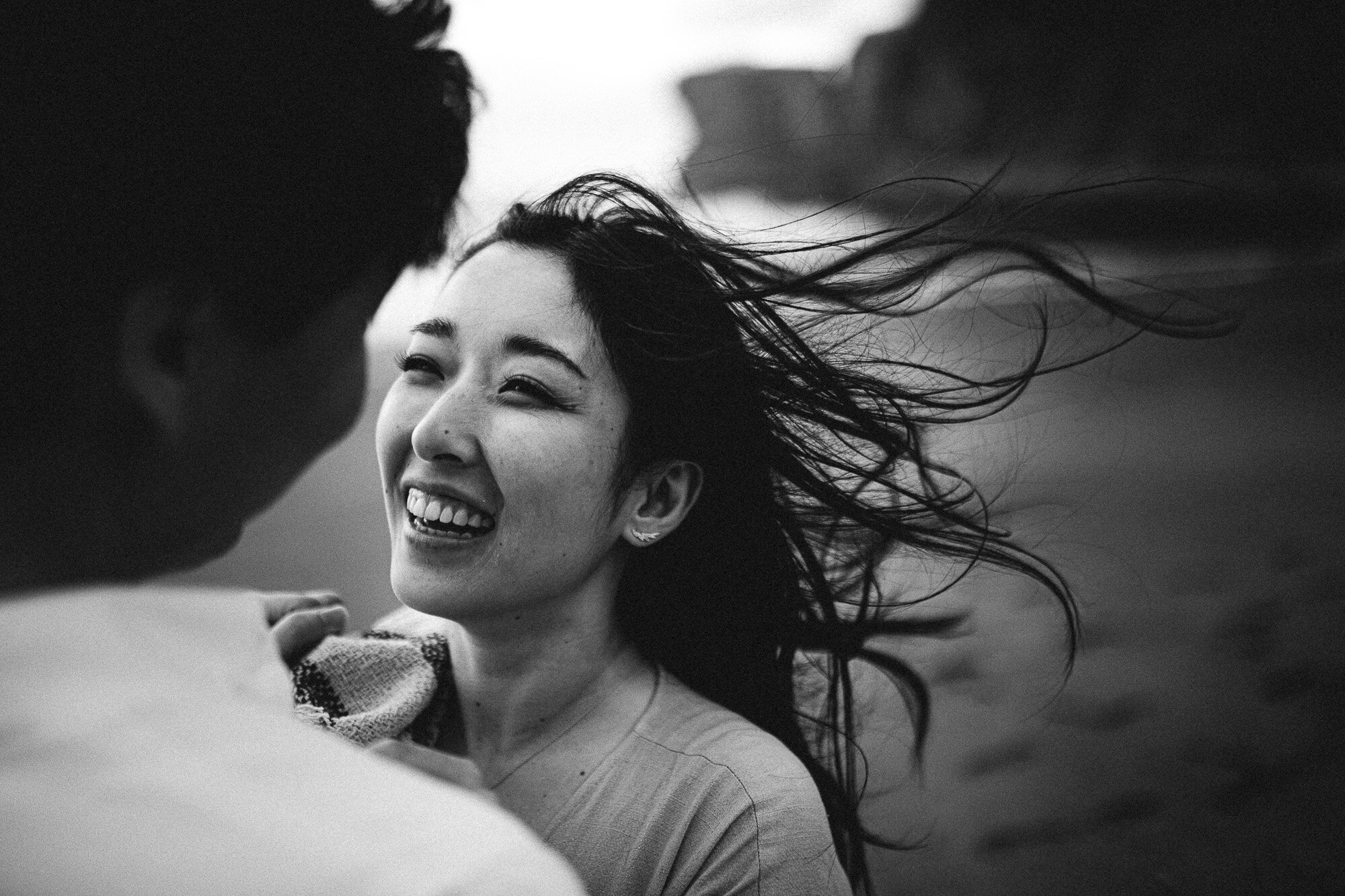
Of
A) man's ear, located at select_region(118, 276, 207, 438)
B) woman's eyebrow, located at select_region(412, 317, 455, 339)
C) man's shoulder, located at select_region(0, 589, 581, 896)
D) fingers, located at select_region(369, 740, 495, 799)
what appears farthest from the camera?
woman's eyebrow, located at select_region(412, 317, 455, 339)

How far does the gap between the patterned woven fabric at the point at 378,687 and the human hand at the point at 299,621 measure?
0.02 meters

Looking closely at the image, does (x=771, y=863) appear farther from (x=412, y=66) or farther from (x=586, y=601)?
(x=412, y=66)

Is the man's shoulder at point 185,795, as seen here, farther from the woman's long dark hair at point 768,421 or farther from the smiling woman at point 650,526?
the woman's long dark hair at point 768,421

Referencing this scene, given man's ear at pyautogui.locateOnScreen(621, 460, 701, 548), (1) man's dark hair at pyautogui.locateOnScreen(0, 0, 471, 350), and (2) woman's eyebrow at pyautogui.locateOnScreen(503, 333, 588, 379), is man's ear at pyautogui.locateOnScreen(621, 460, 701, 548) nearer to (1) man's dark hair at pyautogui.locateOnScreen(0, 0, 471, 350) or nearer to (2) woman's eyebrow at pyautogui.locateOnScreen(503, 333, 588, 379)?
(2) woman's eyebrow at pyautogui.locateOnScreen(503, 333, 588, 379)

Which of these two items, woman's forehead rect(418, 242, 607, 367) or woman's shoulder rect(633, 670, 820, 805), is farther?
woman's forehead rect(418, 242, 607, 367)

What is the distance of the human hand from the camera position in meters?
1.70

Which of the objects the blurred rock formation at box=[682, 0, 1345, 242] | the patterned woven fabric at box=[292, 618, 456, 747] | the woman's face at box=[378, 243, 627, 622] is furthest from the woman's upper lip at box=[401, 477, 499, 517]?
the blurred rock formation at box=[682, 0, 1345, 242]

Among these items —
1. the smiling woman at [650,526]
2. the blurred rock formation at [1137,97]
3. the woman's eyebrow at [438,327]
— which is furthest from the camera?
the blurred rock formation at [1137,97]

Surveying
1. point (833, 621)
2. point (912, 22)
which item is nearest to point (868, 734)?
point (833, 621)

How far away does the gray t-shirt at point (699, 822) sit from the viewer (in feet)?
4.73

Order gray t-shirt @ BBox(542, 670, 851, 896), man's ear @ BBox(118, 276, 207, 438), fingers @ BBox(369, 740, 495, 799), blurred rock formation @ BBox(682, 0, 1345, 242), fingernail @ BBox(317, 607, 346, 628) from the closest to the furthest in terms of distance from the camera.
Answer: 1. man's ear @ BBox(118, 276, 207, 438)
2. fingers @ BBox(369, 740, 495, 799)
3. gray t-shirt @ BBox(542, 670, 851, 896)
4. fingernail @ BBox(317, 607, 346, 628)
5. blurred rock formation @ BBox(682, 0, 1345, 242)

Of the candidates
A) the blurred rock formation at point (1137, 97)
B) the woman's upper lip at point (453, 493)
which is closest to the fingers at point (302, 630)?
the woman's upper lip at point (453, 493)

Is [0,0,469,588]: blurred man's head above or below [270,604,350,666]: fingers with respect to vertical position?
above

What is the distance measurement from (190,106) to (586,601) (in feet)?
3.81
